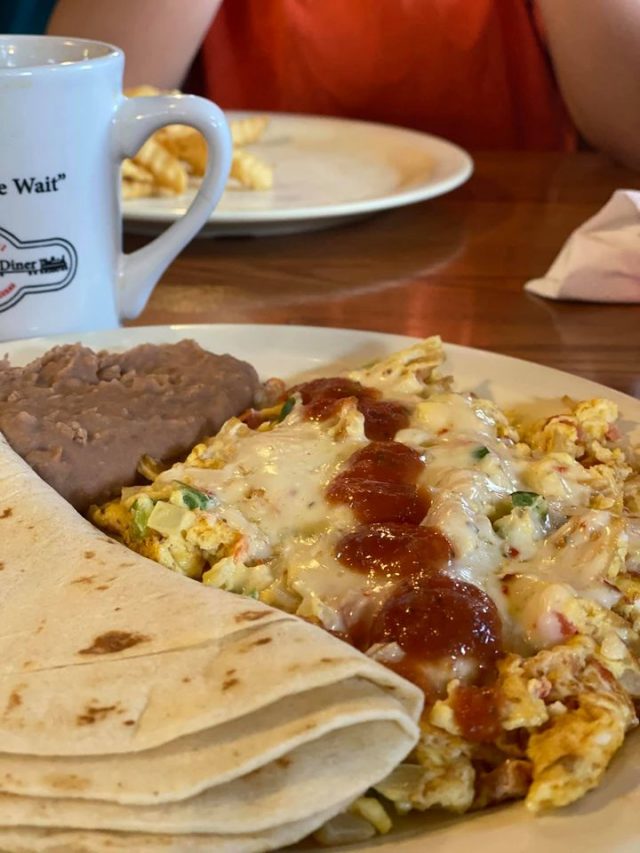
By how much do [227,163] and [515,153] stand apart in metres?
1.56

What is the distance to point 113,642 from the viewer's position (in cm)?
78

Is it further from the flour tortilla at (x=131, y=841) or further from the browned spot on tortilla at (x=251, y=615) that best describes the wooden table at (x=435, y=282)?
the flour tortilla at (x=131, y=841)

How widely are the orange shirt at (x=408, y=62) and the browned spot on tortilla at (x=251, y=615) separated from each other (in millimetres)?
2742

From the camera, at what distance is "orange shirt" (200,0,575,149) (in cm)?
319

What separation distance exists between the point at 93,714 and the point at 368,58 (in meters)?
2.87

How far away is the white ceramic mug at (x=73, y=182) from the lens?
1.32 metres

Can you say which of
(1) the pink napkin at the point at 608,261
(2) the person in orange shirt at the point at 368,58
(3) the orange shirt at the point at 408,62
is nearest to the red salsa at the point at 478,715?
(1) the pink napkin at the point at 608,261

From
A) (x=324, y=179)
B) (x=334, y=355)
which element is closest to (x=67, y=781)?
(x=334, y=355)

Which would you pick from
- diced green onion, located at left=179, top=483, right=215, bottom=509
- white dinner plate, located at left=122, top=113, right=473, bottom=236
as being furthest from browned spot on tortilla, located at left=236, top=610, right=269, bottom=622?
white dinner plate, located at left=122, top=113, right=473, bottom=236

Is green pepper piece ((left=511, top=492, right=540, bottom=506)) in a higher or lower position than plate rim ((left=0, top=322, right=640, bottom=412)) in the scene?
higher

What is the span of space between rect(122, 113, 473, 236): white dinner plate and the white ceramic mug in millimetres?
382

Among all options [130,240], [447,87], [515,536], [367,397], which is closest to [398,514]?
[515,536]

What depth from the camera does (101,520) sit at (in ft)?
3.58

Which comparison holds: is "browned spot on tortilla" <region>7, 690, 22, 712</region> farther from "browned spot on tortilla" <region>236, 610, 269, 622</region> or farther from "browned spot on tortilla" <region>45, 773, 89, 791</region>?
"browned spot on tortilla" <region>236, 610, 269, 622</region>
